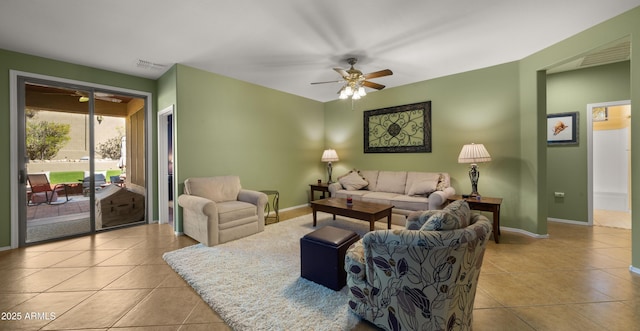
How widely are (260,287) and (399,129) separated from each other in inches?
161

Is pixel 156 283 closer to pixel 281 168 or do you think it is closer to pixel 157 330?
pixel 157 330

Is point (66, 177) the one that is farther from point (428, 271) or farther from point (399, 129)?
point (399, 129)

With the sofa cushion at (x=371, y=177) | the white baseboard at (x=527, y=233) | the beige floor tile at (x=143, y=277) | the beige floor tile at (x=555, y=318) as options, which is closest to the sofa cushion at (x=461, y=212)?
the beige floor tile at (x=555, y=318)

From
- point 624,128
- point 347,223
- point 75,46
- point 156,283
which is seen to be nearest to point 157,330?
point 156,283

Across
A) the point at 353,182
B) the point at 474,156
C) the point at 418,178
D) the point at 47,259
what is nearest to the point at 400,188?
the point at 418,178

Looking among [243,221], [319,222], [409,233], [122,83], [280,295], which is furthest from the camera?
[319,222]

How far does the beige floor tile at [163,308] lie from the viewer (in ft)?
5.80

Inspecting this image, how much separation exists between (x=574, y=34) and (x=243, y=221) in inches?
199

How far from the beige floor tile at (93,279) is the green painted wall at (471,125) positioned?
4659 mm

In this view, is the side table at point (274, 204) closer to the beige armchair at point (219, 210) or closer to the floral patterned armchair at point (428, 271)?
the beige armchair at point (219, 210)

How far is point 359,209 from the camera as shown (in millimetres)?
3434

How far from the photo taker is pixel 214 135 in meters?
4.16

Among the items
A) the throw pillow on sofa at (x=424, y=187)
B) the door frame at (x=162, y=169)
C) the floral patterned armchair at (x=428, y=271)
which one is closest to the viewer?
the floral patterned armchair at (x=428, y=271)

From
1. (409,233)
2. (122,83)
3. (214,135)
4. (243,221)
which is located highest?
(122,83)
